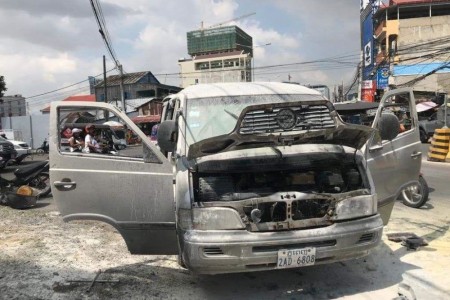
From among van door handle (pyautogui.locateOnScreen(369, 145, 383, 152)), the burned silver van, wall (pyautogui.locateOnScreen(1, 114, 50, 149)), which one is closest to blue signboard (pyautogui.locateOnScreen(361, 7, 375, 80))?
wall (pyautogui.locateOnScreen(1, 114, 50, 149))

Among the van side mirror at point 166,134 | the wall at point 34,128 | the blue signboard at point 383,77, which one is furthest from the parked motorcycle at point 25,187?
the wall at point 34,128

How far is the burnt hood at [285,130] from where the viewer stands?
3.98 m

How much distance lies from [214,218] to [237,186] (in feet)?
1.73

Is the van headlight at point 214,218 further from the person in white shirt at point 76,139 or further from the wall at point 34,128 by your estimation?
the wall at point 34,128

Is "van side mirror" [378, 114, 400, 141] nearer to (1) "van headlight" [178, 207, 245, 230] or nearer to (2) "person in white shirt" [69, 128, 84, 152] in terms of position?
(1) "van headlight" [178, 207, 245, 230]

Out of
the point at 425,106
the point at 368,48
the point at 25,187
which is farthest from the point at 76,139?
the point at 368,48

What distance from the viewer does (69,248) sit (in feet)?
19.9

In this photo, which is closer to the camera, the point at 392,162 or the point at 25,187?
the point at 392,162

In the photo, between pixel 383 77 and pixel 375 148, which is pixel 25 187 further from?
pixel 383 77

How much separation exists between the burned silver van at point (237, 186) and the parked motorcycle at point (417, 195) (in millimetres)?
3571

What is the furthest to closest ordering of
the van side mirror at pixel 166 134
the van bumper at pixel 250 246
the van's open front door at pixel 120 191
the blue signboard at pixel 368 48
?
the blue signboard at pixel 368 48, the van side mirror at pixel 166 134, the van's open front door at pixel 120 191, the van bumper at pixel 250 246

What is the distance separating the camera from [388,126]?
495cm

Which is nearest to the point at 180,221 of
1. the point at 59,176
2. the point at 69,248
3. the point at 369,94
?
the point at 59,176

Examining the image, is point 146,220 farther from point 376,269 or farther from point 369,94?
point 369,94
